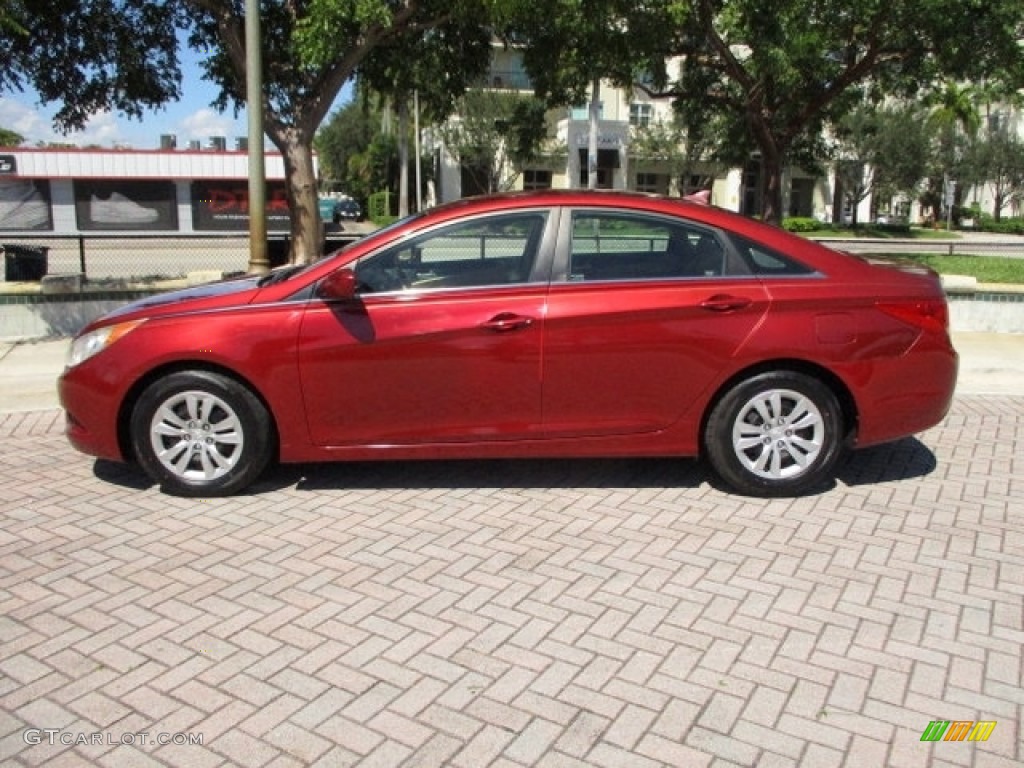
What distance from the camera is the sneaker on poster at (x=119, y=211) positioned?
33.1m

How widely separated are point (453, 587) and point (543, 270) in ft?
6.05

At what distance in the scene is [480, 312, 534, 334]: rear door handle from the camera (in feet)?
15.6

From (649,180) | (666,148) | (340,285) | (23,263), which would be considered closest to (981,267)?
(340,285)

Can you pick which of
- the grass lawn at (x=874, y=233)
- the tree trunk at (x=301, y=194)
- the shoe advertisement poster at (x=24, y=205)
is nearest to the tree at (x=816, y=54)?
the tree trunk at (x=301, y=194)

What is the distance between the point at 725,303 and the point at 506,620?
2198 mm

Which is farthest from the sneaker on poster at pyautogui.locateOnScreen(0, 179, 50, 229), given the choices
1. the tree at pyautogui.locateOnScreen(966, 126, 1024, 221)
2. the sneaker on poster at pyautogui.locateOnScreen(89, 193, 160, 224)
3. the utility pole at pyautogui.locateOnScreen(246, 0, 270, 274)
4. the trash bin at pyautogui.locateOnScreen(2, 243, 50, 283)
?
the tree at pyautogui.locateOnScreen(966, 126, 1024, 221)

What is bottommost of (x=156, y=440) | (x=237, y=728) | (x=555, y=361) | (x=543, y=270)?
(x=237, y=728)

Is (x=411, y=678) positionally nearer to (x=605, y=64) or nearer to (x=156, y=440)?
(x=156, y=440)

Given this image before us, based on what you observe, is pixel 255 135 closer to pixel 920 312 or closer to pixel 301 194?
pixel 301 194

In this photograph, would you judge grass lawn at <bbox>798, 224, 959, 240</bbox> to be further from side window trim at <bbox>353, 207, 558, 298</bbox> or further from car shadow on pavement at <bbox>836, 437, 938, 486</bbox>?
side window trim at <bbox>353, 207, 558, 298</bbox>

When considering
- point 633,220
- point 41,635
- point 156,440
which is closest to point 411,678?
point 41,635

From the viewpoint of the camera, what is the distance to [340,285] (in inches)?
185

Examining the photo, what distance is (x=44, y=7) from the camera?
11688mm

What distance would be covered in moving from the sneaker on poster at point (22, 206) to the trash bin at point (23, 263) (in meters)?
21.7
